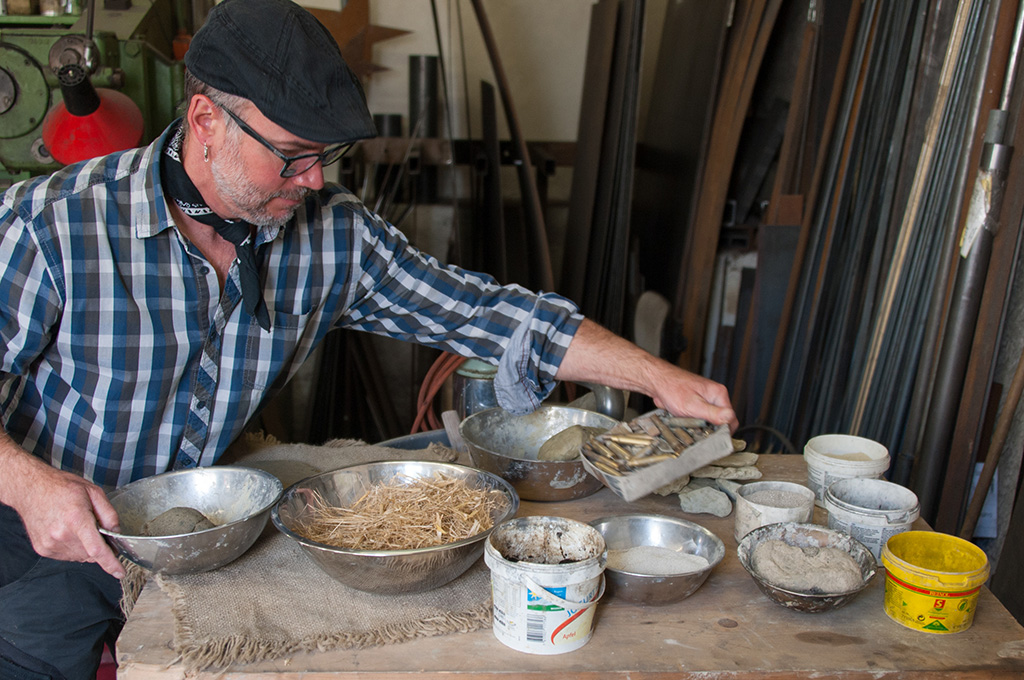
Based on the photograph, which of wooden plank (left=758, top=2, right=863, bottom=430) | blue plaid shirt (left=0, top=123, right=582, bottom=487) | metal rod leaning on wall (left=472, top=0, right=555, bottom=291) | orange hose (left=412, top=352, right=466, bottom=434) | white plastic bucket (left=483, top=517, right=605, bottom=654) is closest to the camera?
white plastic bucket (left=483, top=517, right=605, bottom=654)

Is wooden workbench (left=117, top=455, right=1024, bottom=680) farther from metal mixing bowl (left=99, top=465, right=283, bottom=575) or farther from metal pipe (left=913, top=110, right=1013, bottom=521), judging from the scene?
metal pipe (left=913, top=110, right=1013, bottom=521)

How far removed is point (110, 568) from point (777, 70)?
325 centimetres

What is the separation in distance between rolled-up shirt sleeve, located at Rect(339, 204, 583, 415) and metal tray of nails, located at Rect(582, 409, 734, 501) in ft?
0.97

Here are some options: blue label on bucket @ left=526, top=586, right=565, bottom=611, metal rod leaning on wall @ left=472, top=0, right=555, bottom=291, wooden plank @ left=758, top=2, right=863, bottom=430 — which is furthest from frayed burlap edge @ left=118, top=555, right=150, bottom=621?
wooden plank @ left=758, top=2, right=863, bottom=430

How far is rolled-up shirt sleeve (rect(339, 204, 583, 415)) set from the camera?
175cm

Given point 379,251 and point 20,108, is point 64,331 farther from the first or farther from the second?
point 20,108

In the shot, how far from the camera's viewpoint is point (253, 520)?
1.30m

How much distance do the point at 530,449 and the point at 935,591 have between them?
0.88 meters

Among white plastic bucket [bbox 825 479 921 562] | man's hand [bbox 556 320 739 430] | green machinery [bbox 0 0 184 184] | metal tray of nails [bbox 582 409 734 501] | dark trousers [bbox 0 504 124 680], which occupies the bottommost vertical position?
dark trousers [bbox 0 504 124 680]

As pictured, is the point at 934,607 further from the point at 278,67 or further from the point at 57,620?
the point at 57,620

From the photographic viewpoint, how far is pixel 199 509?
1.46 metres

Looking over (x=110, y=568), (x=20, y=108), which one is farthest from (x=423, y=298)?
(x=20, y=108)

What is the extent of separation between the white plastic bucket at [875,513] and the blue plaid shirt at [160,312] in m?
0.65

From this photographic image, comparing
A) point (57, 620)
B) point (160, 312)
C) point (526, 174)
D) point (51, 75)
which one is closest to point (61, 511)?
point (57, 620)
